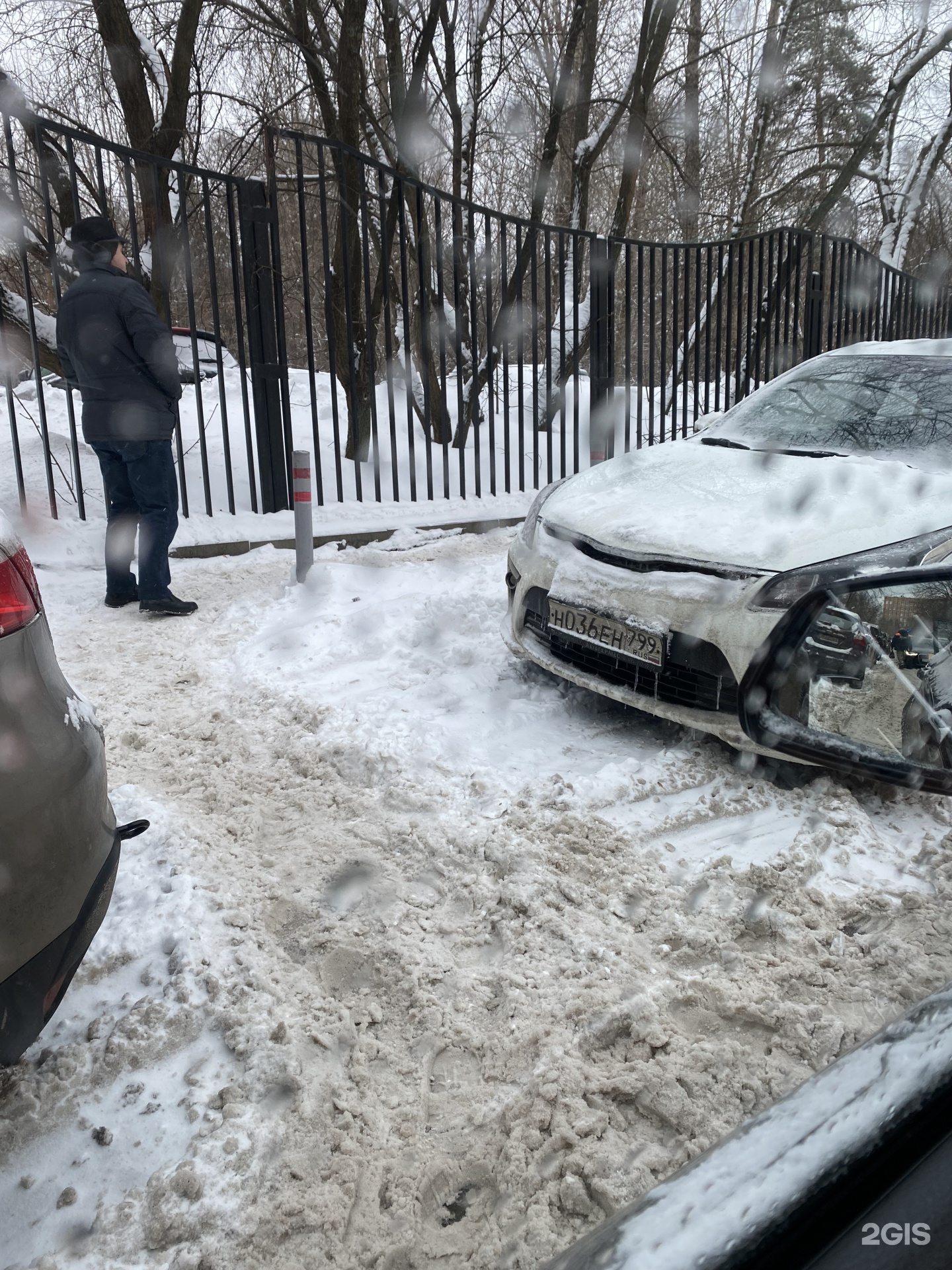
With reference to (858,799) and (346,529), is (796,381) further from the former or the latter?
(346,529)

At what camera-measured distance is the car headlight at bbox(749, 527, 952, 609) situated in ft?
9.97

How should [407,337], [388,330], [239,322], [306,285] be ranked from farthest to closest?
1. [388,330]
2. [407,337]
3. [306,285]
4. [239,322]

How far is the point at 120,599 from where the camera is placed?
5.89 meters

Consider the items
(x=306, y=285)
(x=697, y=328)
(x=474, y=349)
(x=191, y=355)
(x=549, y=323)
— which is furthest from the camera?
(x=191, y=355)

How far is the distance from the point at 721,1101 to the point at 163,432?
4.94 meters

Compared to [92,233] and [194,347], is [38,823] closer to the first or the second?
[92,233]

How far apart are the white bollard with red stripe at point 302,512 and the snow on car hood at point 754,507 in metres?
2.14

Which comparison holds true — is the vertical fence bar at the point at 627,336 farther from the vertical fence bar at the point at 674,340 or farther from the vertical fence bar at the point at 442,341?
the vertical fence bar at the point at 442,341

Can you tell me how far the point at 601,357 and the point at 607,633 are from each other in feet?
20.7

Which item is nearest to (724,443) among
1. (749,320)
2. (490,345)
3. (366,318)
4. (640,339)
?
(366,318)

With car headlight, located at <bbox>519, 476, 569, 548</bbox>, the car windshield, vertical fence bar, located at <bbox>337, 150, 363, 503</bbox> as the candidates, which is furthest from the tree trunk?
car headlight, located at <bbox>519, 476, 569, 548</bbox>

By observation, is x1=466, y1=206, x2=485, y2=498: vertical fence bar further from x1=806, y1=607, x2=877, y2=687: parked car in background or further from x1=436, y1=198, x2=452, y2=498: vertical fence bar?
x1=806, y1=607, x2=877, y2=687: parked car in background

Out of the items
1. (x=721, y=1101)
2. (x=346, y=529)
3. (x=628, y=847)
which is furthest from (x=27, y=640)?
(x=346, y=529)

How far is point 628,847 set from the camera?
294 cm
